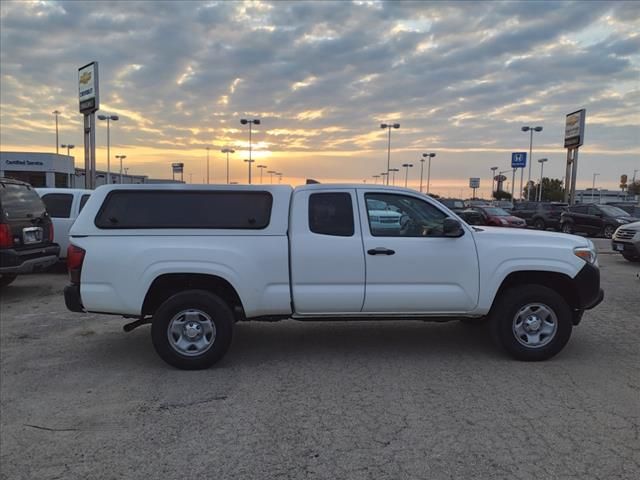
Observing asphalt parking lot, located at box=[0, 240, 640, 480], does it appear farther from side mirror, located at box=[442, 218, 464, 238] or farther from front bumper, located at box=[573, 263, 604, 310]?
side mirror, located at box=[442, 218, 464, 238]

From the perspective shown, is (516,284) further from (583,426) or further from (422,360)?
(583,426)

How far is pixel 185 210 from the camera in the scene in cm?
518

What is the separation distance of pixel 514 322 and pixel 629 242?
32.9ft

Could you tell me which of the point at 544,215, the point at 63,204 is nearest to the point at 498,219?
the point at 544,215

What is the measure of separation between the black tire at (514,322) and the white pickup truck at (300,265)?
0.01 meters

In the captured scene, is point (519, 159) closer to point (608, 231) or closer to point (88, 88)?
point (608, 231)

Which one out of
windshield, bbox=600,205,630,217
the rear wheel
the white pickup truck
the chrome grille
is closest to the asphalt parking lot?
→ the white pickup truck

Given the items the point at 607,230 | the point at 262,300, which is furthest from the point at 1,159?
the point at 262,300

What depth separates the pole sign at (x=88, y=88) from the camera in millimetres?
24672

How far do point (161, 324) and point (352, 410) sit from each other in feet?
6.82

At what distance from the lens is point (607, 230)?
23.6 meters

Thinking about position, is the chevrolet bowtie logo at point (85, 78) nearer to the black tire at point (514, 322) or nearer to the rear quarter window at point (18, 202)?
the rear quarter window at point (18, 202)

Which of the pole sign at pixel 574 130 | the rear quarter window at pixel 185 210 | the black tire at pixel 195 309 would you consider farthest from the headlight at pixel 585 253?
the pole sign at pixel 574 130

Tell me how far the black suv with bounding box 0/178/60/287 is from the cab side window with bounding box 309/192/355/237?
5504mm
